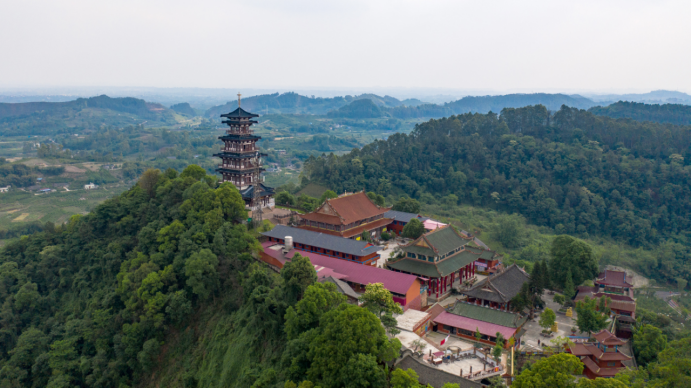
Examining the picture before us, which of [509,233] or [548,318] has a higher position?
[548,318]

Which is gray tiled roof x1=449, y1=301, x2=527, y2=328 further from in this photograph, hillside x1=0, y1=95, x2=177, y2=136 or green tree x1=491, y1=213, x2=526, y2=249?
hillside x1=0, y1=95, x2=177, y2=136

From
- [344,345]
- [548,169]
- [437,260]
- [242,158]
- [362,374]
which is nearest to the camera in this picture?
[362,374]

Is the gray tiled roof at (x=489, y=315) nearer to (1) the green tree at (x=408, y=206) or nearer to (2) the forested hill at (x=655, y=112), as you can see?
(1) the green tree at (x=408, y=206)

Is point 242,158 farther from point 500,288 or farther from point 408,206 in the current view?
point 500,288

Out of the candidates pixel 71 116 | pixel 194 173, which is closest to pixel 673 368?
pixel 194 173

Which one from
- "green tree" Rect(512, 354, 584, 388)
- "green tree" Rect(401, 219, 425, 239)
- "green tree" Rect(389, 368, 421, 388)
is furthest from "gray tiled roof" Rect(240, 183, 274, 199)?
"green tree" Rect(512, 354, 584, 388)

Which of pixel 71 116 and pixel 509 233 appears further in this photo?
pixel 71 116

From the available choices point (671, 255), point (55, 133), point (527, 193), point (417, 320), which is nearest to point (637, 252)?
point (671, 255)
